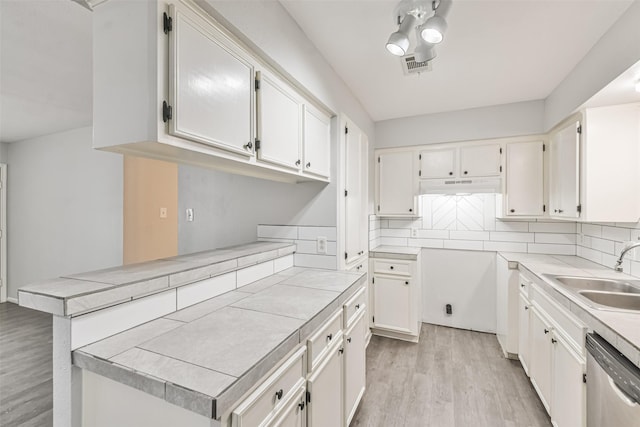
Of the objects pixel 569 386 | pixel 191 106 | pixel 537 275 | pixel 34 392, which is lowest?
pixel 34 392

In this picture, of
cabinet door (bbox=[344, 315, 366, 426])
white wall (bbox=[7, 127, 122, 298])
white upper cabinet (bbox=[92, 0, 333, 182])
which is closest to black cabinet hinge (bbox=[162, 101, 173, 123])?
white upper cabinet (bbox=[92, 0, 333, 182])

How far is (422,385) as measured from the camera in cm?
229

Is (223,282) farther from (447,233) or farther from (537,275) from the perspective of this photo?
(447,233)

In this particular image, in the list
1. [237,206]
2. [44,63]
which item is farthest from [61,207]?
[237,206]

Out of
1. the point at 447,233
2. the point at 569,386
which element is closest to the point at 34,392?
the point at 569,386

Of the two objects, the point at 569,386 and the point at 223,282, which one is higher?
the point at 223,282

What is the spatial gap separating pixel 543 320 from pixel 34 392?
12.4 feet

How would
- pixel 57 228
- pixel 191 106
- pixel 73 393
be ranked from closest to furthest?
pixel 73 393 → pixel 191 106 → pixel 57 228

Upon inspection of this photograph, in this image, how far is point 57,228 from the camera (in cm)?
424

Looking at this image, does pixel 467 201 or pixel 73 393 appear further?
pixel 467 201

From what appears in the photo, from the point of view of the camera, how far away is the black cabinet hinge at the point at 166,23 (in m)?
0.97

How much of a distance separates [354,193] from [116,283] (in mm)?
1861

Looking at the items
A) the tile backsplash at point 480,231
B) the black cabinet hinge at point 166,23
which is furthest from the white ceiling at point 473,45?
the tile backsplash at point 480,231

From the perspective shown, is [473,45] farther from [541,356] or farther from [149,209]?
[149,209]
